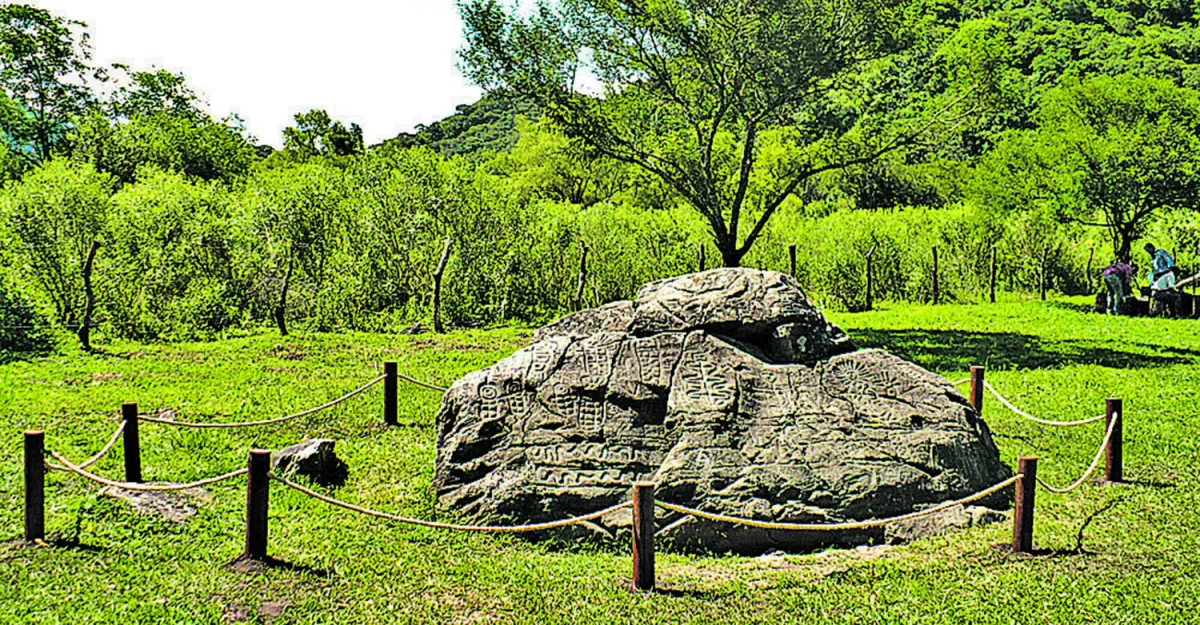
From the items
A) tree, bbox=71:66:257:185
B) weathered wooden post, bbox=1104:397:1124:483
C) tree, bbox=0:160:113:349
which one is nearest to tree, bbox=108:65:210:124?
tree, bbox=71:66:257:185

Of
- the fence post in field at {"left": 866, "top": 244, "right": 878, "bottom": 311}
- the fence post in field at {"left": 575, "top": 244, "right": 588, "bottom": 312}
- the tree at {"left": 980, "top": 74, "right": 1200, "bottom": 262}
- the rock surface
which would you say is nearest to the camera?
the rock surface

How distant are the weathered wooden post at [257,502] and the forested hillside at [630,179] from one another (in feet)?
40.7

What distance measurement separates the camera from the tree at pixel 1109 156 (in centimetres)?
2497

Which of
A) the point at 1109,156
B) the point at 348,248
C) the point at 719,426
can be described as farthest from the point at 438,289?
the point at 1109,156

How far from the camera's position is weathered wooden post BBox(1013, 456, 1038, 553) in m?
6.75

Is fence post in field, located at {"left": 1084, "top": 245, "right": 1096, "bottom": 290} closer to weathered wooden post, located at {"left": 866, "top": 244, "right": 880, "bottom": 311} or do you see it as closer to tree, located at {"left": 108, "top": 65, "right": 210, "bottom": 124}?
weathered wooden post, located at {"left": 866, "top": 244, "right": 880, "bottom": 311}

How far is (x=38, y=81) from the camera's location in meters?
36.1

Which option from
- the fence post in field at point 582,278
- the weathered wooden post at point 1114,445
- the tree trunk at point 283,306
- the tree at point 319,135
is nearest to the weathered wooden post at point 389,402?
the weathered wooden post at point 1114,445

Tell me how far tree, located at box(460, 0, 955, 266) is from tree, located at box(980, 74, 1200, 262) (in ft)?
30.0

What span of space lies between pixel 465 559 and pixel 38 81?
1436 inches

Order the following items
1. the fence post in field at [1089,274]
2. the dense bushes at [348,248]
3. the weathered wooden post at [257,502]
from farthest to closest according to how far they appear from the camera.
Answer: the fence post in field at [1089,274] → the dense bushes at [348,248] → the weathered wooden post at [257,502]

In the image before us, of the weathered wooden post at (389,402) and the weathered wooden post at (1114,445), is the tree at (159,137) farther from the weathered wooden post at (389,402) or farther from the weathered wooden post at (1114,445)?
the weathered wooden post at (1114,445)

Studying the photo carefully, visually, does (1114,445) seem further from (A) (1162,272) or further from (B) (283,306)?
(A) (1162,272)

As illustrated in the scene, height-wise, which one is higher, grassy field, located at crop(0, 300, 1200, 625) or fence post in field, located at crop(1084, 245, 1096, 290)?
fence post in field, located at crop(1084, 245, 1096, 290)
